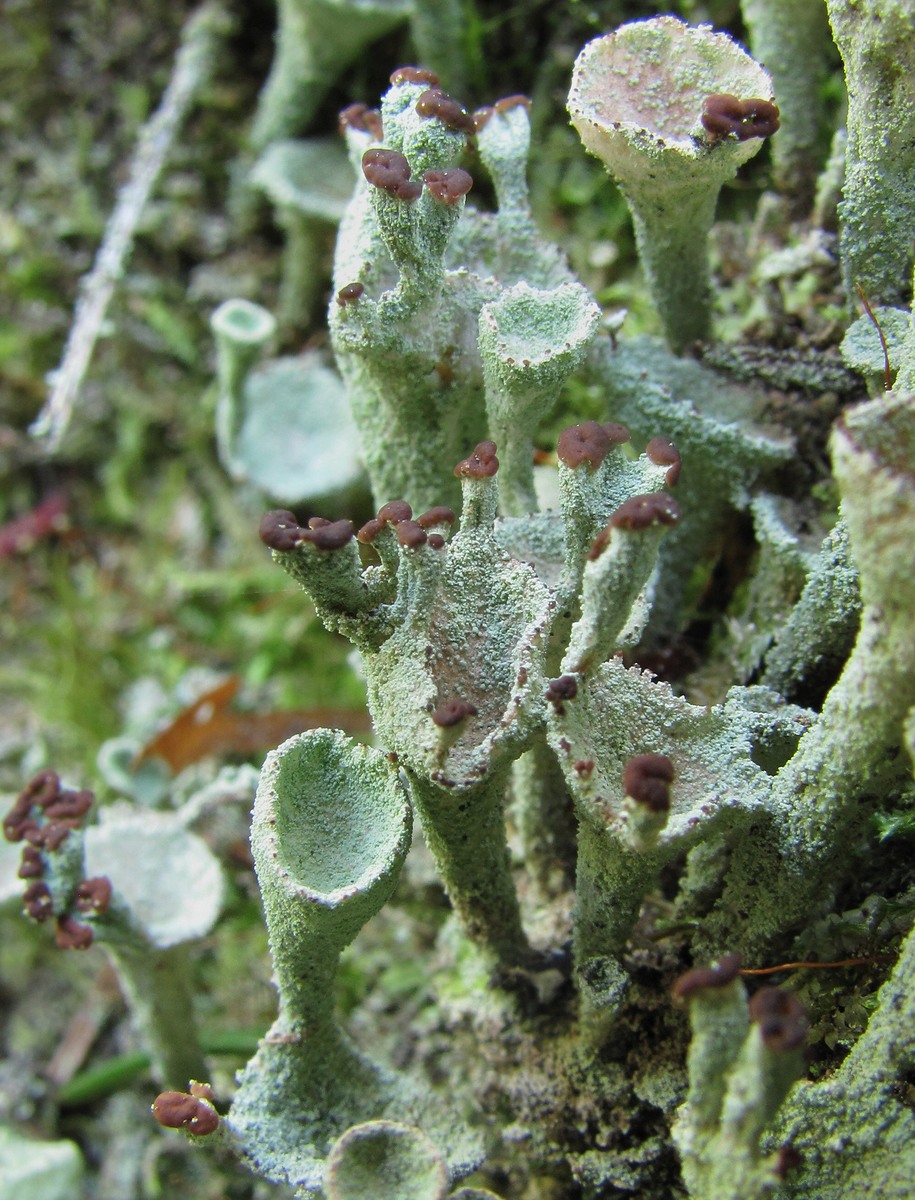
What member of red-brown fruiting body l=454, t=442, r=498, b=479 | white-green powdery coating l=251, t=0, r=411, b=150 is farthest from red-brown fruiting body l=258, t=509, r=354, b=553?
white-green powdery coating l=251, t=0, r=411, b=150

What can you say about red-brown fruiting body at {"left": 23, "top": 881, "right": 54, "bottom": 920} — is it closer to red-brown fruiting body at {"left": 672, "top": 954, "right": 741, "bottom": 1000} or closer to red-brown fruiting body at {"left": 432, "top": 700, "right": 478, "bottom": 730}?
red-brown fruiting body at {"left": 432, "top": 700, "right": 478, "bottom": 730}

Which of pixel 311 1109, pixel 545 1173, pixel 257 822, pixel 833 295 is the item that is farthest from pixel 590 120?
pixel 545 1173

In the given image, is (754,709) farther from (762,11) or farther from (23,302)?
(23,302)

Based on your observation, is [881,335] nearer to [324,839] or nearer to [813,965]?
[813,965]

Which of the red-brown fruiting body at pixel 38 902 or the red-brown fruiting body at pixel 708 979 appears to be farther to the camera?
the red-brown fruiting body at pixel 38 902

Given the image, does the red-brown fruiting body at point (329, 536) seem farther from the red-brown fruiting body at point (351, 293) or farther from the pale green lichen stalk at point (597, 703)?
the red-brown fruiting body at point (351, 293)

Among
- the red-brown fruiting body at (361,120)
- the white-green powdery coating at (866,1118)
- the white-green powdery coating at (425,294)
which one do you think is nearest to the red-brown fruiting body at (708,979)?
the white-green powdery coating at (866,1118)
